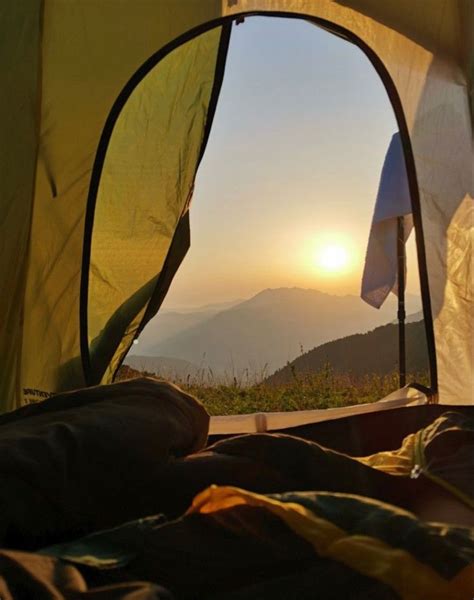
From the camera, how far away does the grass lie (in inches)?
174

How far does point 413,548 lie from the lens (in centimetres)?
78

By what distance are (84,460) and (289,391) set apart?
3.94 meters

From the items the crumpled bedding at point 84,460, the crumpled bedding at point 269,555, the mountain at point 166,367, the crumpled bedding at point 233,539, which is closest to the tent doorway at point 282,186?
the mountain at point 166,367

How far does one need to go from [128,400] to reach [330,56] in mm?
4425

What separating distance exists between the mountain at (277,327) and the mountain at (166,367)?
0.15 m

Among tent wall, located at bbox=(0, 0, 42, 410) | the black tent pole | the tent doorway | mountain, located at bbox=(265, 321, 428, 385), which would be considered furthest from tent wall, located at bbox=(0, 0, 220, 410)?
mountain, located at bbox=(265, 321, 428, 385)

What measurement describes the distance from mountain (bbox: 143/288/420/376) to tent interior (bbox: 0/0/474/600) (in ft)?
8.86

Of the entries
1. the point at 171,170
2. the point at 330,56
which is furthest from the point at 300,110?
the point at 171,170

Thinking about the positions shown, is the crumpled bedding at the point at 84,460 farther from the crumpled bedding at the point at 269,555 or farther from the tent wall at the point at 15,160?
the tent wall at the point at 15,160

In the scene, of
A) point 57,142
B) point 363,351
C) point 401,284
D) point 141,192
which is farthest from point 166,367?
point 363,351

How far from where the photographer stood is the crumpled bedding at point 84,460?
925mm

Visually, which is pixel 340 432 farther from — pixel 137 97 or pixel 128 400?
pixel 137 97

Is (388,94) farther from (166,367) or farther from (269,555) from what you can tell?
(166,367)

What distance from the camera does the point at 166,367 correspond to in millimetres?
4785
